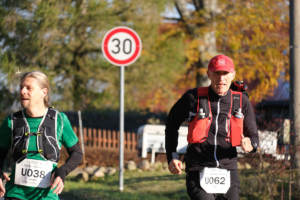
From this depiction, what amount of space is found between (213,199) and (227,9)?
14244 millimetres

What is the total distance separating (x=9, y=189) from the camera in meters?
3.77

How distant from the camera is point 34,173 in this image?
3691 mm

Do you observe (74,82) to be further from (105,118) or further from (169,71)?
(105,118)

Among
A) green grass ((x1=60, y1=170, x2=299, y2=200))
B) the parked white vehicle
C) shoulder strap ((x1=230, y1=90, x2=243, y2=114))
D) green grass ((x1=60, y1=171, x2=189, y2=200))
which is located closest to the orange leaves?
the parked white vehicle

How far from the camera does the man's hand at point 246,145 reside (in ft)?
12.7

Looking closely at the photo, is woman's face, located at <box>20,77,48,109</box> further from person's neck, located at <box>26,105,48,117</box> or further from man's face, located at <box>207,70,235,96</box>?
man's face, located at <box>207,70,235,96</box>

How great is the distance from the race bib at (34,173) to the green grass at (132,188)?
434cm

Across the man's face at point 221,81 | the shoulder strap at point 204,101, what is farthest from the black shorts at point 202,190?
the man's face at point 221,81

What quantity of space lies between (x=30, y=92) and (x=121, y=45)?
534 cm

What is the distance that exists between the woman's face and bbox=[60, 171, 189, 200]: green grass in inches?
175

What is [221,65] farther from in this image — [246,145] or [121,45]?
[121,45]

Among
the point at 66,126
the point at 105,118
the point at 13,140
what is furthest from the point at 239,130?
the point at 105,118

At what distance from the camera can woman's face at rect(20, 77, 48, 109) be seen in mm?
3734

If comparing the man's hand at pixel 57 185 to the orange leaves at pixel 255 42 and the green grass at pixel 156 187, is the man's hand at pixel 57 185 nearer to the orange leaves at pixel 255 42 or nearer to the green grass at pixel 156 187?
the green grass at pixel 156 187
